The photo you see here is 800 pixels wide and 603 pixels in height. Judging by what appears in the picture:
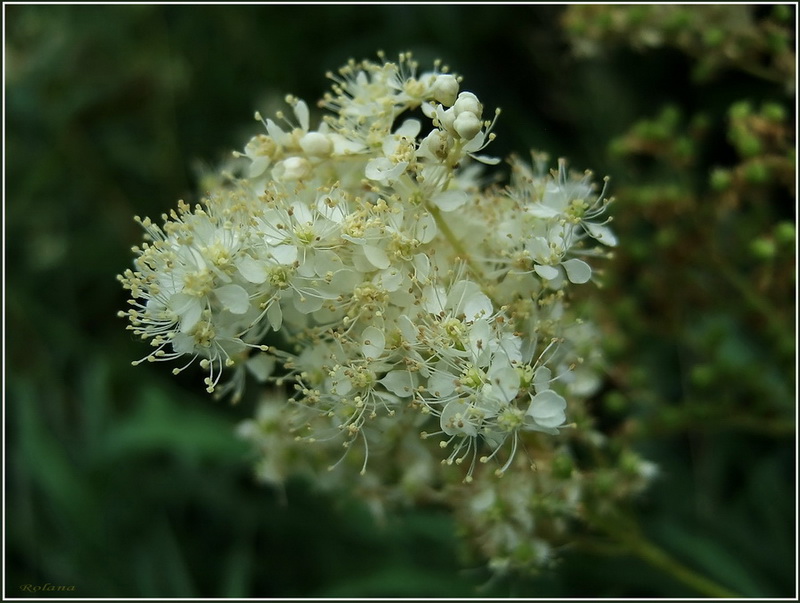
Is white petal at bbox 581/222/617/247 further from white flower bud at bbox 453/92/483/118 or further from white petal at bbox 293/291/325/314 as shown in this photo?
white petal at bbox 293/291/325/314

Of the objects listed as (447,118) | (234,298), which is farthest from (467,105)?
(234,298)

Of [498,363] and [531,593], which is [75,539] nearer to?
[531,593]

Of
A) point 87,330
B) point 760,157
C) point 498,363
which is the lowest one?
point 498,363

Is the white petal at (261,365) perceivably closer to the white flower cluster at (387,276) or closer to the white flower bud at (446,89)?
the white flower cluster at (387,276)

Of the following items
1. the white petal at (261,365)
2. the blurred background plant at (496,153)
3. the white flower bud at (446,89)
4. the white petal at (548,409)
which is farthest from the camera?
the blurred background plant at (496,153)

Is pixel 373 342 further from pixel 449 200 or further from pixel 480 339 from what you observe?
pixel 449 200

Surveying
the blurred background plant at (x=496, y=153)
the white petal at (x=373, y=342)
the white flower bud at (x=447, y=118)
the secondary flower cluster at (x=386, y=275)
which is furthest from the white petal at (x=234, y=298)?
the blurred background plant at (x=496, y=153)

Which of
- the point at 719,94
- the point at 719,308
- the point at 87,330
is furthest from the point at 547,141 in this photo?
the point at 87,330

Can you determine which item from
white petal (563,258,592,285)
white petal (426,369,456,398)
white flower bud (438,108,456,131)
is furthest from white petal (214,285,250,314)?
white petal (563,258,592,285)
